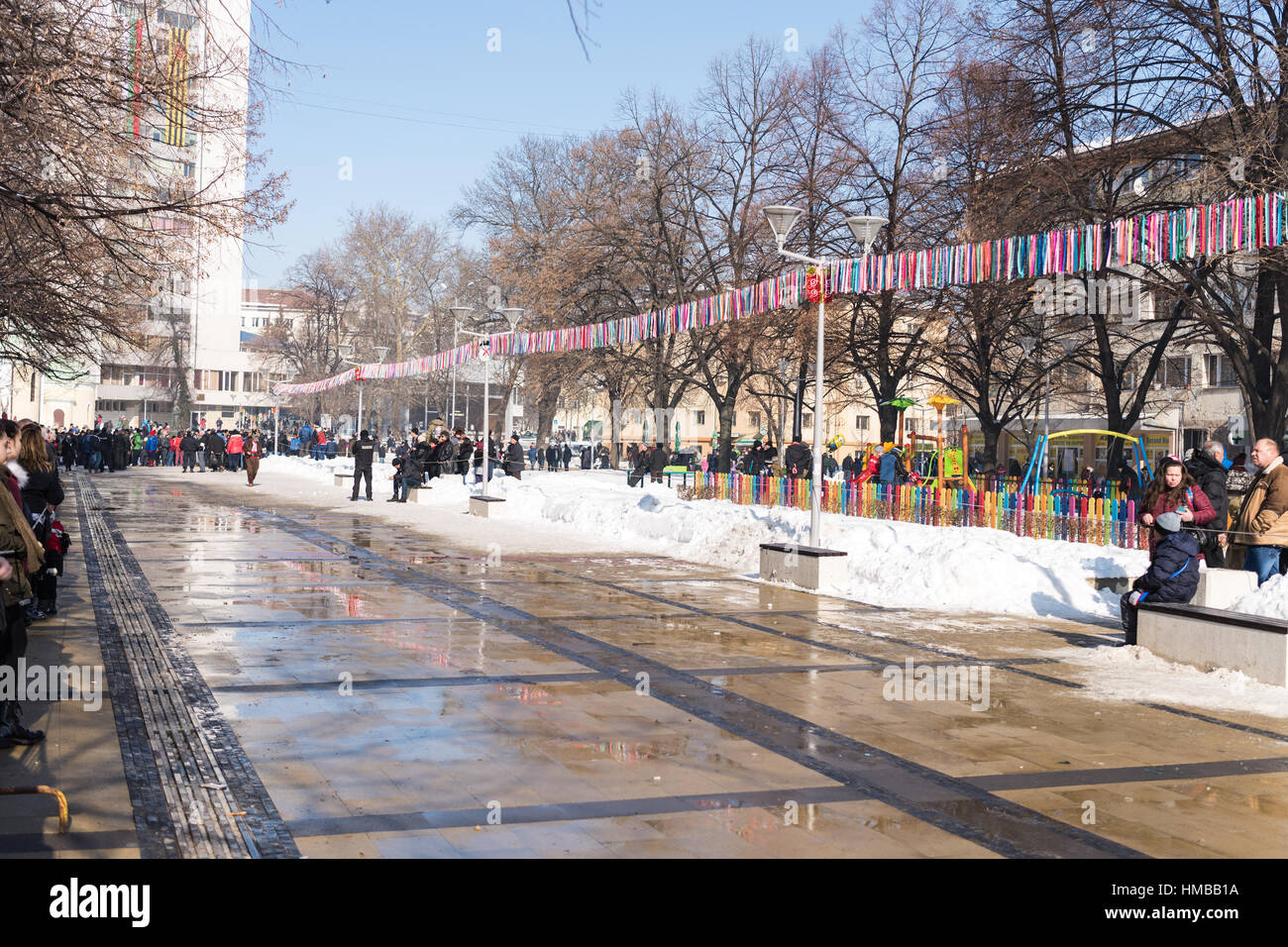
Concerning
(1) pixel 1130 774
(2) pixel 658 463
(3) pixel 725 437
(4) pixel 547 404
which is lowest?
(1) pixel 1130 774

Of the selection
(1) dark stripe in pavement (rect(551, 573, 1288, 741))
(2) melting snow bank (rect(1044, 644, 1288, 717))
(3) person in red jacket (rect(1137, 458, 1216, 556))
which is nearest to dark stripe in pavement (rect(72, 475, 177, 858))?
(1) dark stripe in pavement (rect(551, 573, 1288, 741))

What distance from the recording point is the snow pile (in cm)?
1058

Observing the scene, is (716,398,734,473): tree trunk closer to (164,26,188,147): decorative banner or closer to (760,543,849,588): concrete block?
(760,543,849,588): concrete block

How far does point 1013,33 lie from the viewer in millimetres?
23828

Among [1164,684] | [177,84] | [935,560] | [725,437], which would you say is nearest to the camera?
[177,84]

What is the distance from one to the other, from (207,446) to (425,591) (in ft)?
134

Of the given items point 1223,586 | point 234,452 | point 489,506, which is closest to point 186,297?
point 234,452

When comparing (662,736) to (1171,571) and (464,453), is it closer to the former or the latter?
(1171,571)

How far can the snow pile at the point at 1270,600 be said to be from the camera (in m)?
10.6

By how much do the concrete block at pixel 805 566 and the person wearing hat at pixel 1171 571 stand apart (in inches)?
189

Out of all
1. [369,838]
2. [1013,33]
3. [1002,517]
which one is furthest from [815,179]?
[369,838]

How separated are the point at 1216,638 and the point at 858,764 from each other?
14.9 feet

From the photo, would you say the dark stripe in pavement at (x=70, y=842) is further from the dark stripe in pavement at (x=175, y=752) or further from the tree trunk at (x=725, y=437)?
the tree trunk at (x=725, y=437)

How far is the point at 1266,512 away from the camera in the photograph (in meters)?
11.0
